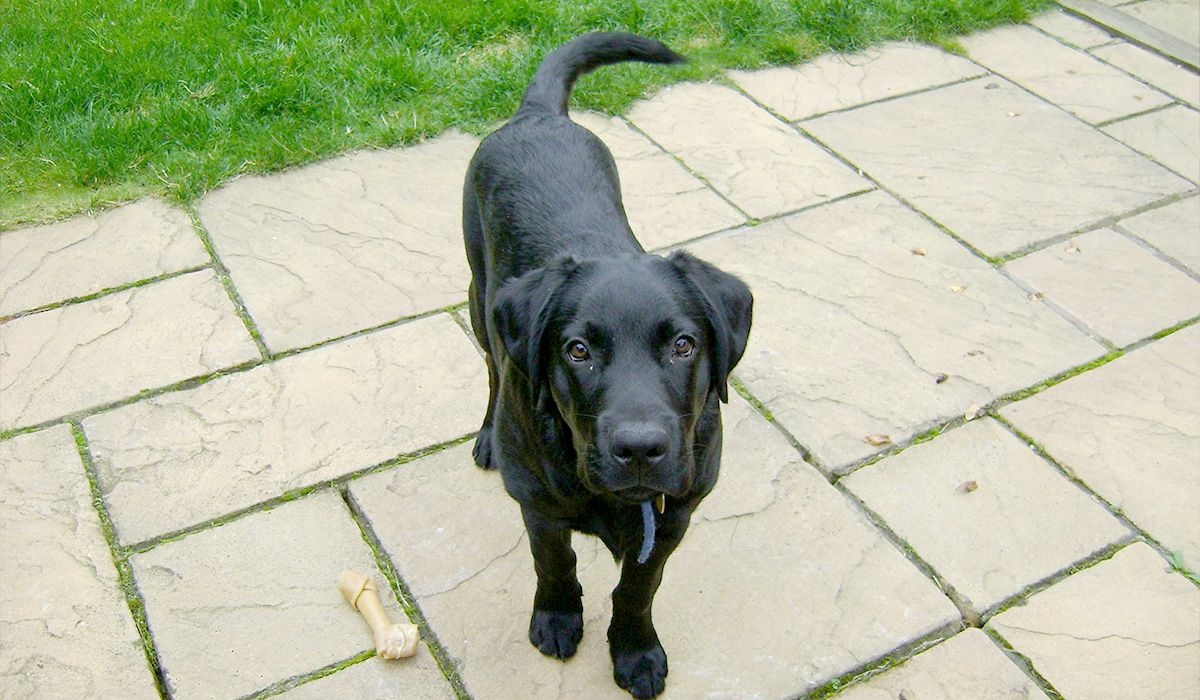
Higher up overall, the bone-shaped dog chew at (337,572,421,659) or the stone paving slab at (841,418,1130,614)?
the bone-shaped dog chew at (337,572,421,659)

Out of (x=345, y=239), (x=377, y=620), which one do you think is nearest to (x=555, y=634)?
(x=377, y=620)

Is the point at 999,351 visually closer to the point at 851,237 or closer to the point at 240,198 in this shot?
the point at 851,237

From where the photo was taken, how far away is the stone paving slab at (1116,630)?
305 centimetres

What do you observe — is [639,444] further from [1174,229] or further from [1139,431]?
[1174,229]

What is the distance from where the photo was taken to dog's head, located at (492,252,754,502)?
7.83 ft

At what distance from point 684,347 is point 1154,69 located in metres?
4.97

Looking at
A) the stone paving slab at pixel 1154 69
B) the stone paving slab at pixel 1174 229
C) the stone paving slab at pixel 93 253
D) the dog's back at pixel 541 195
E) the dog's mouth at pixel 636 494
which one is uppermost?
the dog's back at pixel 541 195

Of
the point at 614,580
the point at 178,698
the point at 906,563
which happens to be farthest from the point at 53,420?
the point at 906,563

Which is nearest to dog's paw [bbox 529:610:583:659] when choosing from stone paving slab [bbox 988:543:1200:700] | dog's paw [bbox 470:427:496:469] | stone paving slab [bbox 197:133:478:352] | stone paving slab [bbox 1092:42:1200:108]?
dog's paw [bbox 470:427:496:469]

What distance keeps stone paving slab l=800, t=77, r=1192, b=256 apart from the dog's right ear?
279cm

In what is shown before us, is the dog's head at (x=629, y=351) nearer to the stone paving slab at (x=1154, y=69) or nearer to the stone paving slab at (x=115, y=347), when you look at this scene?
the stone paving slab at (x=115, y=347)

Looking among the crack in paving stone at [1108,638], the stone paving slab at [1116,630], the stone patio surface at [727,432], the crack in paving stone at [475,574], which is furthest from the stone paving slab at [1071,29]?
the crack in paving stone at [475,574]

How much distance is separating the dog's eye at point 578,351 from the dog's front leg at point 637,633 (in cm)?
59

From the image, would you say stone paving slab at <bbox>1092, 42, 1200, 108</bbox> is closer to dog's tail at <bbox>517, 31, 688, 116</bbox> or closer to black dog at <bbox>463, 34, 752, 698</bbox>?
dog's tail at <bbox>517, 31, 688, 116</bbox>
